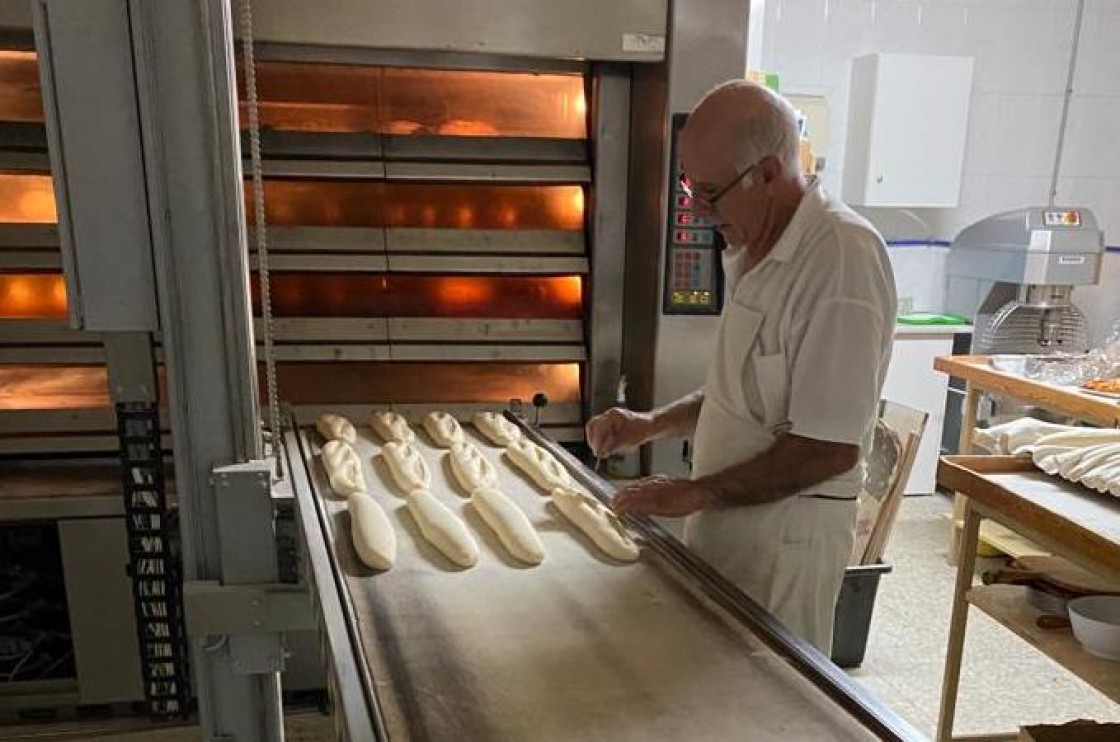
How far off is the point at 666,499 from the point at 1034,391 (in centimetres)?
274

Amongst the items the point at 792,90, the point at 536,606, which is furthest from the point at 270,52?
the point at 792,90

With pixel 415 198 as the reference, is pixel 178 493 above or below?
below

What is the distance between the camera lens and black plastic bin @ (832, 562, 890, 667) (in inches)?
116

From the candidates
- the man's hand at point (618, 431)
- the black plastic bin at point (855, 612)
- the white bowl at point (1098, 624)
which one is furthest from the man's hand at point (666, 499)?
the black plastic bin at point (855, 612)

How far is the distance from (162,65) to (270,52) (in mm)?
1028

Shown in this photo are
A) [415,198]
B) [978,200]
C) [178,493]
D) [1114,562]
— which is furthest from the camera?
[978,200]

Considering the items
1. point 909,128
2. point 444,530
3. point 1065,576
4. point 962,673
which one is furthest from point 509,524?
point 909,128

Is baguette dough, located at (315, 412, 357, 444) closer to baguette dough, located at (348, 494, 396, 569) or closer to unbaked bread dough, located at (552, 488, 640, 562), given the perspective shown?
baguette dough, located at (348, 494, 396, 569)

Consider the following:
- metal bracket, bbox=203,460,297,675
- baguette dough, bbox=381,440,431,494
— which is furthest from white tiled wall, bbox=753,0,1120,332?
metal bracket, bbox=203,460,297,675

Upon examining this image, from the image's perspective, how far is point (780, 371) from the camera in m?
1.57

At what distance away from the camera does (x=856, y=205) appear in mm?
5055

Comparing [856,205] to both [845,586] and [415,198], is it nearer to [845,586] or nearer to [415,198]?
[845,586]

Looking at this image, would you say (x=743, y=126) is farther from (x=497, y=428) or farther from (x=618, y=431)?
(x=497, y=428)

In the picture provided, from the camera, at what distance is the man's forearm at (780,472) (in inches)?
59.0
